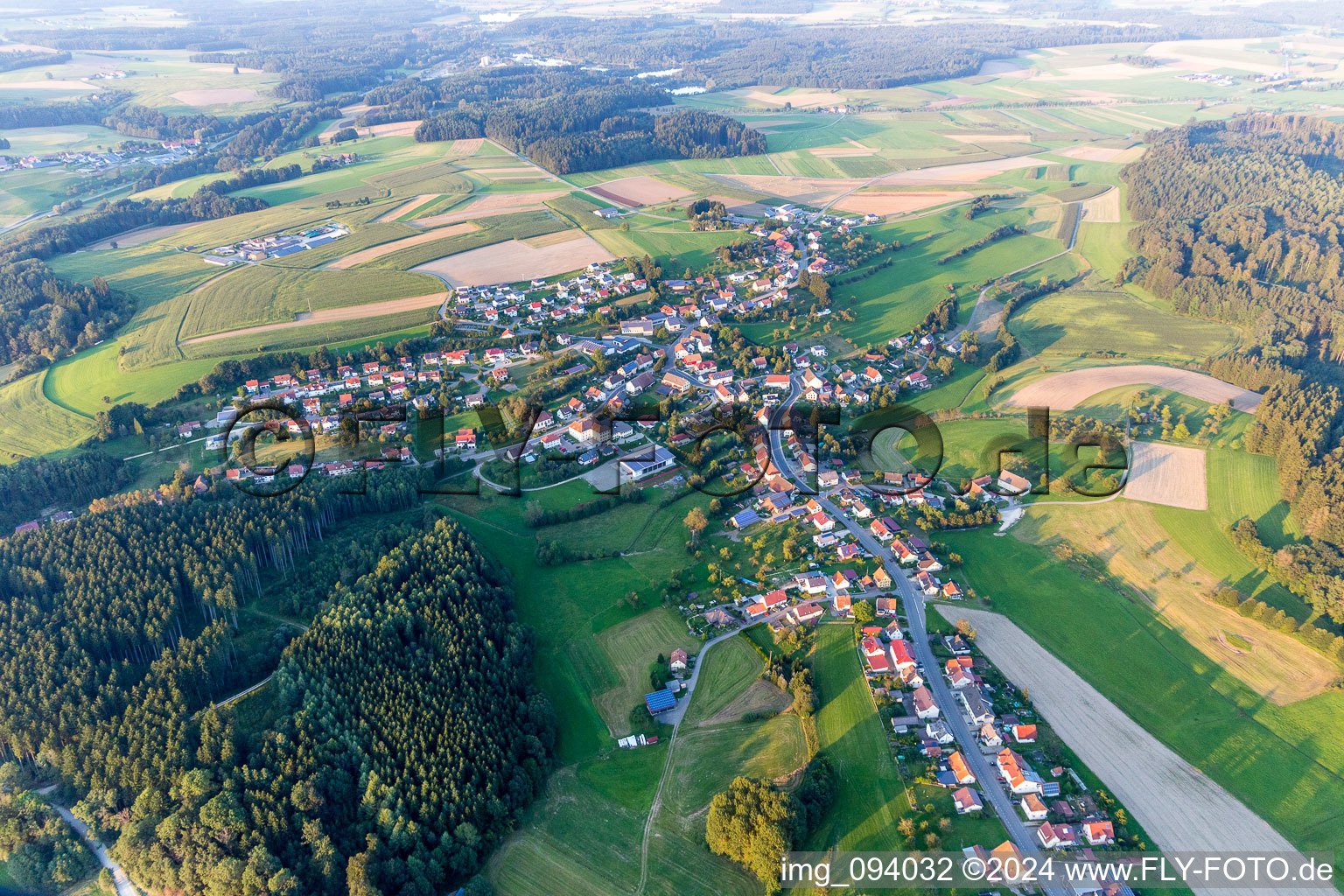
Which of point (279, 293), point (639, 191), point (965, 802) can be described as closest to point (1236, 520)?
point (965, 802)

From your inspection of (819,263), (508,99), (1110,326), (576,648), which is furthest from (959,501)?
(508,99)

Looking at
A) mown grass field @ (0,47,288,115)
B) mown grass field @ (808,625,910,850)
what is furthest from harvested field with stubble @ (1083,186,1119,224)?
mown grass field @ (0,47,288,115)

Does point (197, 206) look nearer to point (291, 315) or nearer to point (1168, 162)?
point (291, 315)

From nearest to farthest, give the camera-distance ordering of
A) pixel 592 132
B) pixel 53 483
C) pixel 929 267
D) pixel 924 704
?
1. pixel 924 704
2. pixel 53 483
3. pixel 929 267
4. pixel 592 132

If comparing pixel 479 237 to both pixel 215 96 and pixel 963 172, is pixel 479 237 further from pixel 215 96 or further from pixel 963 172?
pixel 215 96

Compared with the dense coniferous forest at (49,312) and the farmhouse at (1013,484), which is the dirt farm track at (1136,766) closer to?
the farmhouse at (1013,484)

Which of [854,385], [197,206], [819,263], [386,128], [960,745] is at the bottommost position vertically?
[960,745]
